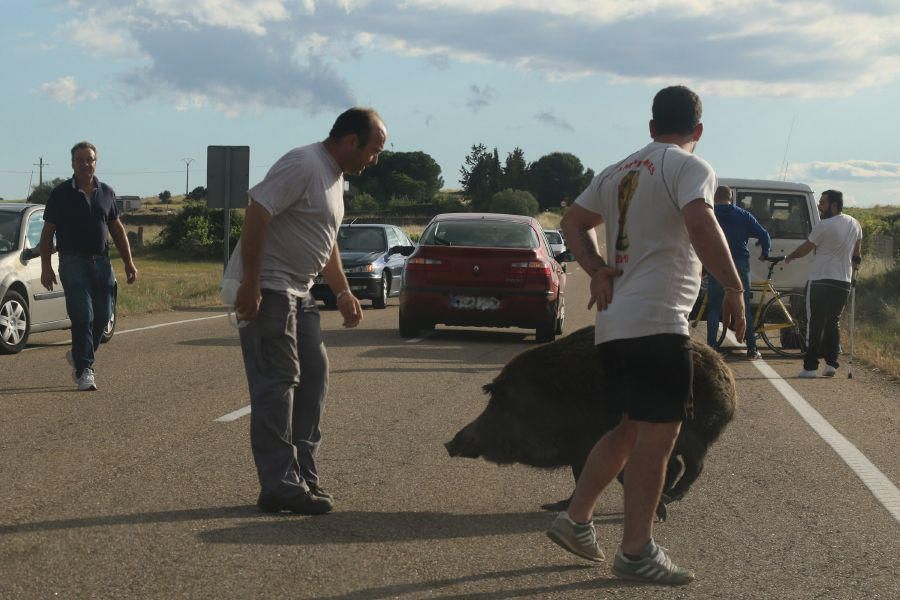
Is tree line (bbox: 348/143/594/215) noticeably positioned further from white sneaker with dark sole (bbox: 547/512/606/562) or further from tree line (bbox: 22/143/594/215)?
white sneaker with dark sole (bbox: 547/512/606/562)

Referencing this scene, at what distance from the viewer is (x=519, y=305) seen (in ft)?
50.8

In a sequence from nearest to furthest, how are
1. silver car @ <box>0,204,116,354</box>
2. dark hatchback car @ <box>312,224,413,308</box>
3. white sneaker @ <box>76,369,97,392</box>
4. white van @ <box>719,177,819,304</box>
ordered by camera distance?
1. white sneaker @ <box>76,369,97,392</box>
2. silver car @ <box>0,204,116,354</box>
3. white van @ <box>719,177,819,304</box>
4. dark hatchback car @ <box>312,224,413,308</box>

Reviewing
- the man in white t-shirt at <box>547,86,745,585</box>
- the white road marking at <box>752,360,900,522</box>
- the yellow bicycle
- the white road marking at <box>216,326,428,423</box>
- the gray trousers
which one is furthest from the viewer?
the yellow bicycle

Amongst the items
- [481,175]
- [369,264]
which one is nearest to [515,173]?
[481,175]

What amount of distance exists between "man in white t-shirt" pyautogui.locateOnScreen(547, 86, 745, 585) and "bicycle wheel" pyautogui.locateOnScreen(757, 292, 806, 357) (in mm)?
10753

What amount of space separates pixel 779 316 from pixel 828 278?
2.60 metres

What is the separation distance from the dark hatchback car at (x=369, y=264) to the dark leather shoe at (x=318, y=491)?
15.2m

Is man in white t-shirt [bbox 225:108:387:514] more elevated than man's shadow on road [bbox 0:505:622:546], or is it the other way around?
man in white t-shirt [bbox 225:108:387:514]

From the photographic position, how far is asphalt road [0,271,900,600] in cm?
494

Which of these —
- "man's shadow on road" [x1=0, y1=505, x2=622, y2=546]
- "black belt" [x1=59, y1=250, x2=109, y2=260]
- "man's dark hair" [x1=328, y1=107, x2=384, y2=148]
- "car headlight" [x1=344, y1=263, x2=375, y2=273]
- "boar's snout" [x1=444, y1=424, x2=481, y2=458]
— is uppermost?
"man's dark hair" [x1=328, y1=107, x2=384, y2=148]

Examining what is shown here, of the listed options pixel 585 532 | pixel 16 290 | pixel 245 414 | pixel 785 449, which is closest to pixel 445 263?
pixel 16 290

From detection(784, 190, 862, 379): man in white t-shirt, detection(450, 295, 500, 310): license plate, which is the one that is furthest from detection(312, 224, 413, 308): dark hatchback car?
detection(784, 190, 862, 379): man in white t-shirt

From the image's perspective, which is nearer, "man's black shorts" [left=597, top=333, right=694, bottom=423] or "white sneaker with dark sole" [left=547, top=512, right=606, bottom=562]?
"man's black shorts" [left=597, top=333, right=694, bottom=423]

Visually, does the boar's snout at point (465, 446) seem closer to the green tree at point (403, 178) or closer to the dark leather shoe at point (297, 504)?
the dark leather shoe at point (297, 504)
